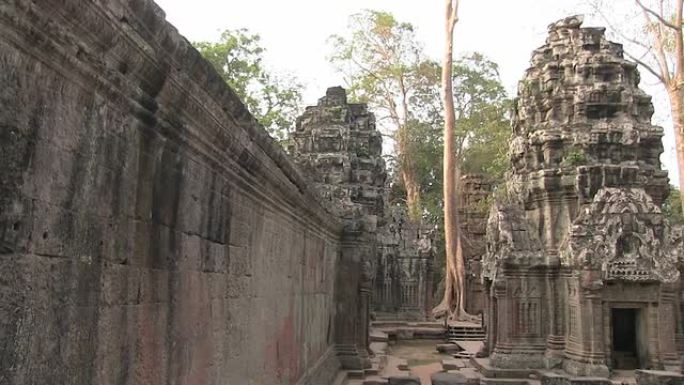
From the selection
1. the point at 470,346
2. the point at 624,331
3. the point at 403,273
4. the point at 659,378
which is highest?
the point at 403,273

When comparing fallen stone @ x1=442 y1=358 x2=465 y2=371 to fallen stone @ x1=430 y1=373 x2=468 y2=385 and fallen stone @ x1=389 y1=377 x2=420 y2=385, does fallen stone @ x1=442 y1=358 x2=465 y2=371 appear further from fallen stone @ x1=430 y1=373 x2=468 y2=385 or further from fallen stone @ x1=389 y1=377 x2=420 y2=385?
fallen stone @ x1=389 y1=377 x2=420 y2=385

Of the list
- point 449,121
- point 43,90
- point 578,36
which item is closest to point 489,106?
point 449,121

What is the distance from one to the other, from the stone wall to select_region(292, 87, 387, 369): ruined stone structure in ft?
14.5

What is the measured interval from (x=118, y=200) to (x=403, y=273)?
71.2ft

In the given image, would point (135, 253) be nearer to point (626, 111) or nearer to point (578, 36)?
point (626, 111)

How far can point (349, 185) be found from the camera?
45.3ft

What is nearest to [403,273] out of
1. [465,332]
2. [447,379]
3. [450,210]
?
[450,210]

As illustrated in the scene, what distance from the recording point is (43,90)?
1.58 meters

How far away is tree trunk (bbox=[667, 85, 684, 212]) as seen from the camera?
1834 centimetres

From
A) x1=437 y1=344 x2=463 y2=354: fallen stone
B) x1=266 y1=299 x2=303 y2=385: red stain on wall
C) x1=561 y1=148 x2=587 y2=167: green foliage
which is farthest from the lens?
x1=437 y1=344 x2=463 y2=354: fallen stone

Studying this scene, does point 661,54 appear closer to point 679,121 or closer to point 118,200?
point 679,121

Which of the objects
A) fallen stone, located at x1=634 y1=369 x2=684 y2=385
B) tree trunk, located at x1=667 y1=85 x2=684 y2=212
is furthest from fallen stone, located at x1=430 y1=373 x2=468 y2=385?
tree trunk, located at x1=667 y1=85 x2=684 y2=212

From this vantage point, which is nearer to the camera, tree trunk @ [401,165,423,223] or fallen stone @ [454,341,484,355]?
fallen stone @ [454,341,484,355]

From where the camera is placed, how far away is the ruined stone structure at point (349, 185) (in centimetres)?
1095
